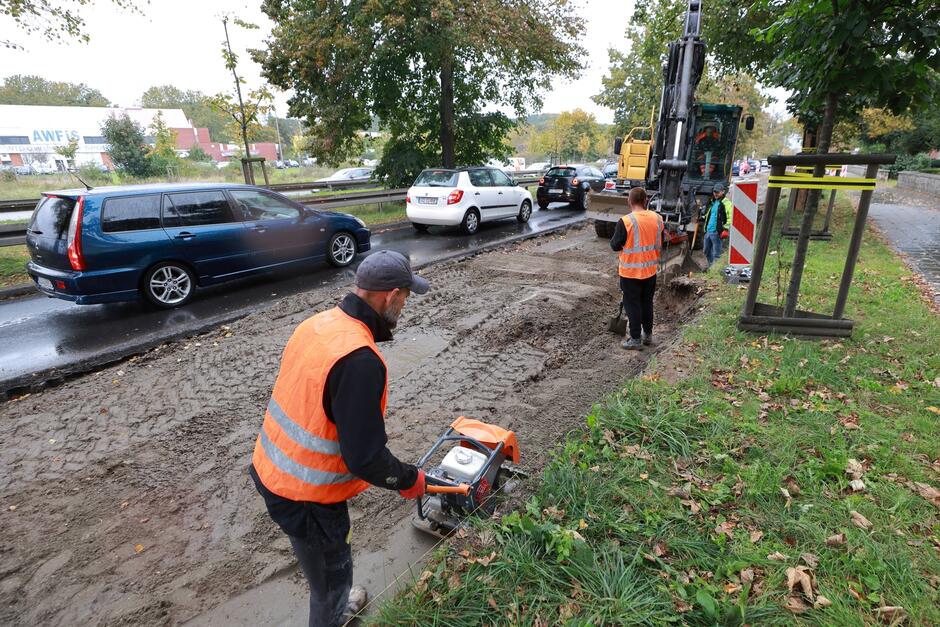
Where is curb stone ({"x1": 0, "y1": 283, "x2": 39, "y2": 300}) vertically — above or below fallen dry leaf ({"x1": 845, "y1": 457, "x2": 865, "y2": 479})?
below

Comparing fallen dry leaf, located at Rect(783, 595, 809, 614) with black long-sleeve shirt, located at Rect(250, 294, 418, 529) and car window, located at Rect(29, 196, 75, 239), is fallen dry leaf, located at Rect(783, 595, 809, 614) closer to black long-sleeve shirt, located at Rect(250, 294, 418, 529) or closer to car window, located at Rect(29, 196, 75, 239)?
black long-sleeve shirt, located at Rect(250, 294, 418, 529)

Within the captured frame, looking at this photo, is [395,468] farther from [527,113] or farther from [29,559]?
[527,113]

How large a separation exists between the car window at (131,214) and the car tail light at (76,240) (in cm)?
25

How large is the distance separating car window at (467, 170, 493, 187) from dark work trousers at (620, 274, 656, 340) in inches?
330

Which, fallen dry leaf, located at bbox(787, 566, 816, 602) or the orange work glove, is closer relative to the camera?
the orange work glove

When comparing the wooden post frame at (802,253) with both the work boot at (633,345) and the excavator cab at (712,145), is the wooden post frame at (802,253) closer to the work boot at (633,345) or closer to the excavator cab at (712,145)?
the work boot at (633,345)

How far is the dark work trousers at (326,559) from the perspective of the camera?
2104 millimetres

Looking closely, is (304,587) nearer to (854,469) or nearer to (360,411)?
(360,411)

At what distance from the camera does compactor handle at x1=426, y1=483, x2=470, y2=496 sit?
252cm

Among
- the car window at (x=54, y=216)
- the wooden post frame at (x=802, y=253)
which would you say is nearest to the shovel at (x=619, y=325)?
the wooden post frame at (x=802, y=253)

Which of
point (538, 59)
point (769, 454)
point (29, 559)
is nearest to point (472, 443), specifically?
point (769, 454)

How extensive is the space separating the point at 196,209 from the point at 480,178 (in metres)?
7.91

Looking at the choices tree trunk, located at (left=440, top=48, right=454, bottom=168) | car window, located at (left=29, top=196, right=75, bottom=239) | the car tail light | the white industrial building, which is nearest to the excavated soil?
the car tail light

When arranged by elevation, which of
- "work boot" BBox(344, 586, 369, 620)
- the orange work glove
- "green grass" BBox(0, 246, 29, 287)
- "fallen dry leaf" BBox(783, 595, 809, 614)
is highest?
the orange work glove
